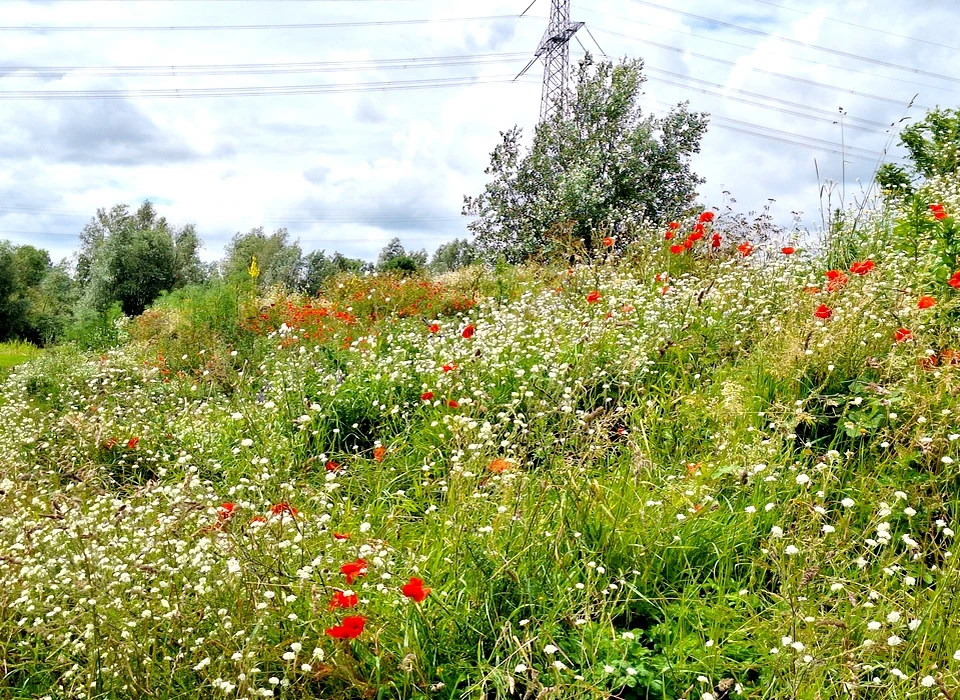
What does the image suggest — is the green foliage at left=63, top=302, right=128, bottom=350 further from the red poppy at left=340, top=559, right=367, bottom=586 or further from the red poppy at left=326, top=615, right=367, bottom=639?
the red poppy at left=326, top=615, right=367, bottom=639

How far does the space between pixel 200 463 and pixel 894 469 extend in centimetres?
410

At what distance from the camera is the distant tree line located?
29.2 metres

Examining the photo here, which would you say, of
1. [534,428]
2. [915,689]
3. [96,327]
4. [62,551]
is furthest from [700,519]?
[96,327]

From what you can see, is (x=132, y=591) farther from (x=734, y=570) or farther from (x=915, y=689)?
(x=915, y=689)

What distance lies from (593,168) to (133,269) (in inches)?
825

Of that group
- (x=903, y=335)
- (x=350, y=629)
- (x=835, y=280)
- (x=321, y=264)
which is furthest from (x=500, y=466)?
(x=321, y=264)

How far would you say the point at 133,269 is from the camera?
2978cm

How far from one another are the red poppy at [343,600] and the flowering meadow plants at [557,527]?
0.02 meters

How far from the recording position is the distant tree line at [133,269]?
2919 centimetres

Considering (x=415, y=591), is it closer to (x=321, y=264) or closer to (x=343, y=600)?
(x=343, y=600)

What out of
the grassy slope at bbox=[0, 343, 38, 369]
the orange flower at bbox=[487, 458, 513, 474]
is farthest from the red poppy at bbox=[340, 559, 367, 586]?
the grassy slope at bbox=[0, 343, 38, 369]

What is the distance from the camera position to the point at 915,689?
2479mm

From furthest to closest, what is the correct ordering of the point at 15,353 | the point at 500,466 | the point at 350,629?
the point at 15,353
the point at 500,466
the point at 350,629

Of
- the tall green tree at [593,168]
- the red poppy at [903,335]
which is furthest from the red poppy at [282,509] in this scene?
the tall green tree at [593,168]
